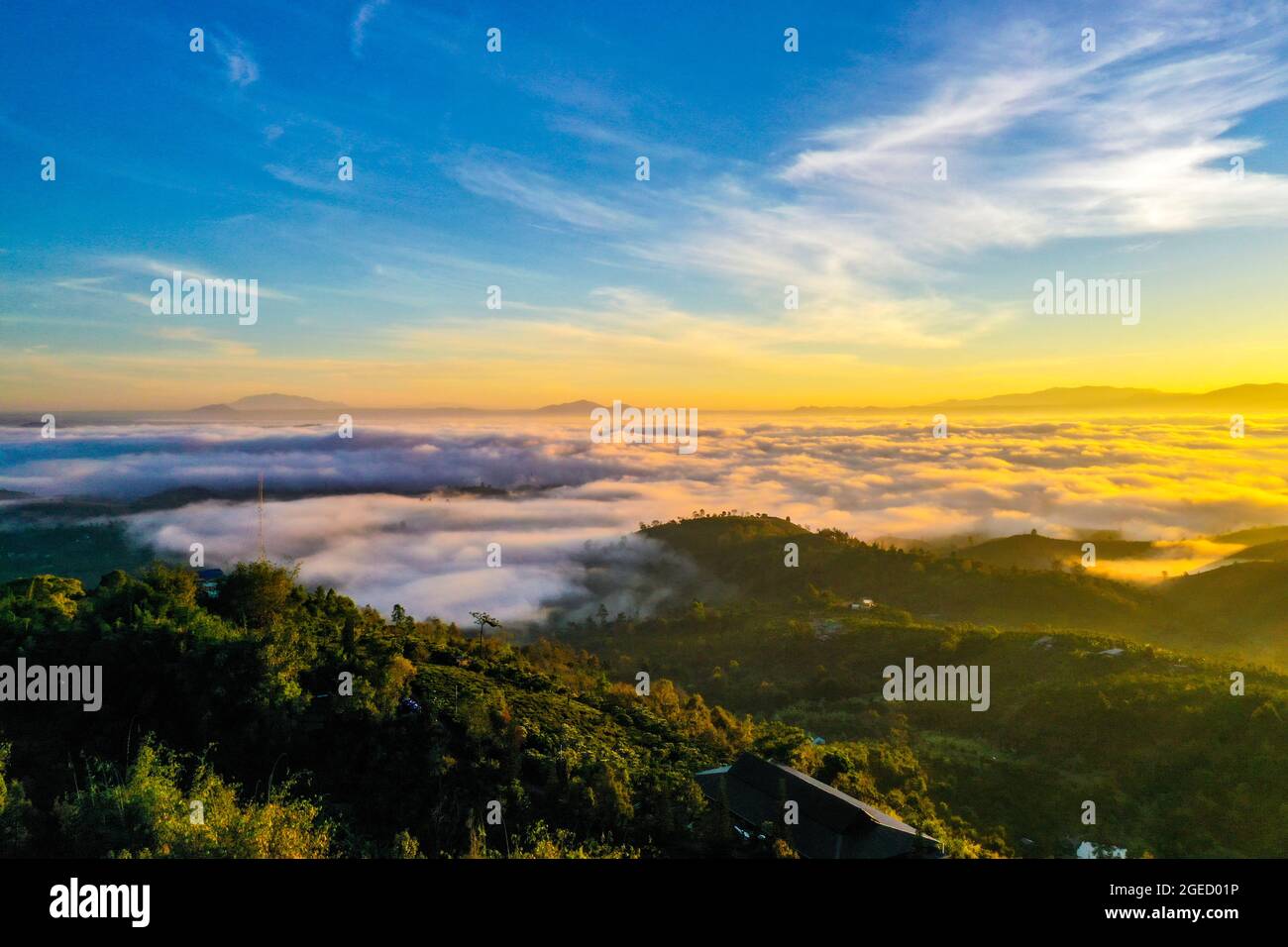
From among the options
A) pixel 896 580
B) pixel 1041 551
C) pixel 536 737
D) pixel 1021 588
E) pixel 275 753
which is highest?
pixel 275 753

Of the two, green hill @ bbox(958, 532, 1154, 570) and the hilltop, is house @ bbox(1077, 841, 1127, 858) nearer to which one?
the hilltop

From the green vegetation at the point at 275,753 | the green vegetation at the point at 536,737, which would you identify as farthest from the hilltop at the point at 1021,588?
the green vegetation at the point at 275,753

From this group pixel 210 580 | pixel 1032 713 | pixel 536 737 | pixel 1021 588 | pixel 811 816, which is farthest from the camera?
pixel 1021 588

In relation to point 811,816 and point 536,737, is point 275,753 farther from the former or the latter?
point 811,816

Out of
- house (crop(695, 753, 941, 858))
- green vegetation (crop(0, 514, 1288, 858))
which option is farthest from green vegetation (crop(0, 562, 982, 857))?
house (crop(695, 753, 941, 858))

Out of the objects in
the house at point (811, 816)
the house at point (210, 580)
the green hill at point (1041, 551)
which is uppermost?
the house at point (210, 580)

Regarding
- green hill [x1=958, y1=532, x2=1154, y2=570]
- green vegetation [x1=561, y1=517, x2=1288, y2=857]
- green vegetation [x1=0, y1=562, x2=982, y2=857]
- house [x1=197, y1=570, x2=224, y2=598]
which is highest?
house [x1=197, y1=570, x2=224, y2=598]

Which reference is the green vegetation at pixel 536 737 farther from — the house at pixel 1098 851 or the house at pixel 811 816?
the house at pixel 811 816

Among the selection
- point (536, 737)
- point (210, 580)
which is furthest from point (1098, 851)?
point (210, 580)
